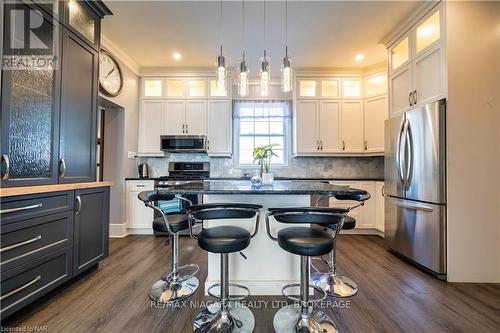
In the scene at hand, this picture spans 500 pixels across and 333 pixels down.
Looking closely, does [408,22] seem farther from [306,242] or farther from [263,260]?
[263,260]

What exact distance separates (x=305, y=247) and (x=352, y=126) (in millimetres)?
3503

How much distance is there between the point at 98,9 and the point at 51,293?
2881 mm

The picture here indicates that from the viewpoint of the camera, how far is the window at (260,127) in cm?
460

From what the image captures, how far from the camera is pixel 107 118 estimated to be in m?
3.80

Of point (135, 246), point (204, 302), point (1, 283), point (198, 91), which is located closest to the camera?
point (1, 283)

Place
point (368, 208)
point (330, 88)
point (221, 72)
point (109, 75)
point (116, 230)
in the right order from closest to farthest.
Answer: point (221, 72) < point (109, 75) < point (116, 230) < point (368, 208) < point (330, 88)

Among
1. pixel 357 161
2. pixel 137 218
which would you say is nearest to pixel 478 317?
pixel 357 161

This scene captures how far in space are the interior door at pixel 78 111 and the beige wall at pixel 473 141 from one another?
12.2 feet

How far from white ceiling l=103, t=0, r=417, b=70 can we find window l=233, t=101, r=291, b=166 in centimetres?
84

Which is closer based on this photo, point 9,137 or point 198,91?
point 9,137

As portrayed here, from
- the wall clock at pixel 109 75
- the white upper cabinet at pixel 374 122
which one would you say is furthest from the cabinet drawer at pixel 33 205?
the white upper cabinet at pixel 374 122

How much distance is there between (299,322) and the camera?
5.11 ft

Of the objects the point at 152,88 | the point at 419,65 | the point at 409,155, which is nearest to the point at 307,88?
the point at 419,65

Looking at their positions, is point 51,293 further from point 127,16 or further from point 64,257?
point 127,16
